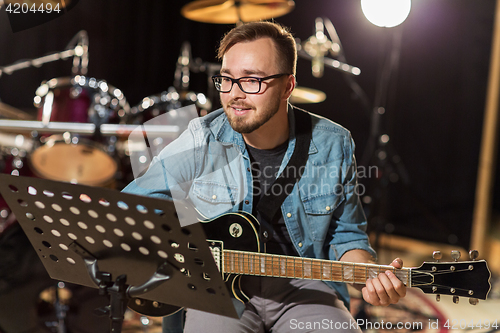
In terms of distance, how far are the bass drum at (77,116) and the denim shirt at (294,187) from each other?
127cm

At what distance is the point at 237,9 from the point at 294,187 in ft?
4.86

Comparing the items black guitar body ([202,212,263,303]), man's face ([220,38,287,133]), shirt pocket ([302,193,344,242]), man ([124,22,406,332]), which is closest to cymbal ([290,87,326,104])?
man ([124,22,406,332])

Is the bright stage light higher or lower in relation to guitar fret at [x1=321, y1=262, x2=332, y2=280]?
higher

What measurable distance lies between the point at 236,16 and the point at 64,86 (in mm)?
1279

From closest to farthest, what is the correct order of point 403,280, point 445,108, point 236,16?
point 403,280 → point 236,16 → point 445,108

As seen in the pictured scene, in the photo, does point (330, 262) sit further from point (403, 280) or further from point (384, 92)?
point (384, 92)

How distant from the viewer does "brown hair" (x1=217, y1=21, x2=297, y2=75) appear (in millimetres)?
1686

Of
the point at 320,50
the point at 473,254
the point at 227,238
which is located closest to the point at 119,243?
the point at 227,238

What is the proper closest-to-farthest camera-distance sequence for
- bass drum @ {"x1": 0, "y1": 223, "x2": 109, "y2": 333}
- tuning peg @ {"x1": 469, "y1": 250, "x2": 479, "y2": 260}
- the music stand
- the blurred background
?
the music stand < tuning peg @ {"x1": 469, "y1": 250, "x2": 479, "y2": 260} < bass drum @ {"x1": 0, "y1": 223, "x2": 109, "y2": 333} < the blurred background

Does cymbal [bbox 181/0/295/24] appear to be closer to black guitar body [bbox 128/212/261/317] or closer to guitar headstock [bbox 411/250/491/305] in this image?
black guitar body [bbox 128/212/261/317]

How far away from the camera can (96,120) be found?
283 centimetres

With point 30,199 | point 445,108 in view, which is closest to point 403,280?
point 30,199

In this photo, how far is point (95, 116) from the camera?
2.84m

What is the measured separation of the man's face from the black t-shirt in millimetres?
150
